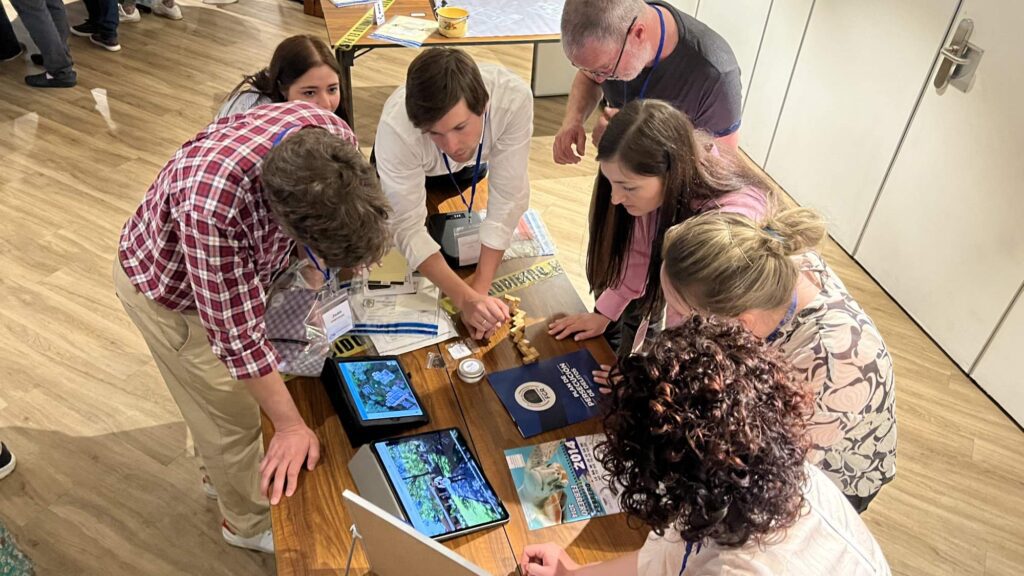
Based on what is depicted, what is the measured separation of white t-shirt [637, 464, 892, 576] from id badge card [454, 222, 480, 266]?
1.22 metres

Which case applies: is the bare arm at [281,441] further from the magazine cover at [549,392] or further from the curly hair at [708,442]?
the curly hair at [708,442]

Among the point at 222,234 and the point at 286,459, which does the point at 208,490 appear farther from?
the point at 222,234

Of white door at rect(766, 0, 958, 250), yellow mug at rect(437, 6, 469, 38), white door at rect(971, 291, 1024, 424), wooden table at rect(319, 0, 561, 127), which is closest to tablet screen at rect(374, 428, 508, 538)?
wooden table at rect(319, 0, 561, 127)

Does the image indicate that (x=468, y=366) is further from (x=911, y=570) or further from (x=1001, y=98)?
(x=1001, y=98)

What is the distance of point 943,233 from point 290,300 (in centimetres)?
304

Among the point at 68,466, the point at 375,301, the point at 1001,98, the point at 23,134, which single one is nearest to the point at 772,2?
the point at 1001,98

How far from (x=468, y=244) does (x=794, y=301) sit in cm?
104

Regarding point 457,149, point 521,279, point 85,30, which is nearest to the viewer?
point 457,149

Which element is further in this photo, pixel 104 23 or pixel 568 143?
pixel 104 23

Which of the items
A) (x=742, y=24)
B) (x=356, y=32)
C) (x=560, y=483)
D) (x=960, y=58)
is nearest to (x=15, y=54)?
(x=356, y=32)

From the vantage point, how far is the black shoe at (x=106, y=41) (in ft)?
16.9

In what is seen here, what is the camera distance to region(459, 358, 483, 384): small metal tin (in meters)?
1.85

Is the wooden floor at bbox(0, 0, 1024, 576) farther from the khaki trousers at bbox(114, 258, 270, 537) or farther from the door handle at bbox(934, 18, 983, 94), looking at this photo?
the door handle at bbox(934, 18, 983, 94)

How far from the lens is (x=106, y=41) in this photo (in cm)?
516
